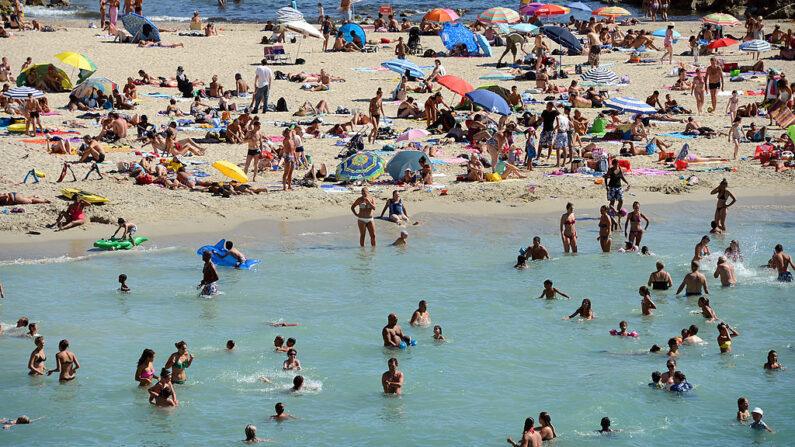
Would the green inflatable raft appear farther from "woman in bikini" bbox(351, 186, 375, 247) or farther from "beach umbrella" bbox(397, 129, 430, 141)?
"beach umbrella" bbox(397, 129, 430, 141)

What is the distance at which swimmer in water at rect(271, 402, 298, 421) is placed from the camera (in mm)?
12992

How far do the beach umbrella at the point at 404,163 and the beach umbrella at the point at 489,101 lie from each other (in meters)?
3.01

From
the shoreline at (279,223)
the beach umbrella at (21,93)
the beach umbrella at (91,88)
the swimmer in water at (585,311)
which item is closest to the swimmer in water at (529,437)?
the swimmer in water at (585,311)

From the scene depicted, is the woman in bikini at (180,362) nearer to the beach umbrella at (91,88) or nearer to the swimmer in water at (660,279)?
the swimmer in water at (660,279)

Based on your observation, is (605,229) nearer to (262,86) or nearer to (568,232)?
(568,232)

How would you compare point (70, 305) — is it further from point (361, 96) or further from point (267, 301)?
point (361, 96)

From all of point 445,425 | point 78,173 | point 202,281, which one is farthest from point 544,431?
point 78,173

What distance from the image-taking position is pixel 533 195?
23.7 metres

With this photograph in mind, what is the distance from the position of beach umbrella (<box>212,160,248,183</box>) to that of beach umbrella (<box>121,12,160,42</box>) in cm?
1653

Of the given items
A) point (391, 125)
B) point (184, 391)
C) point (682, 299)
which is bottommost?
point (184, 391)

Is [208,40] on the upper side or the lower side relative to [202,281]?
upper

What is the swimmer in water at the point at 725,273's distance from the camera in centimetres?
1838

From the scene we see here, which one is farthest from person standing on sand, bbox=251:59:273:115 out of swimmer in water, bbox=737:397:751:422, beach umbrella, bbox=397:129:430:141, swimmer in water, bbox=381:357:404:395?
swimmer in water, bbox=737:397:751:422

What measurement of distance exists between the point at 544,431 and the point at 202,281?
7471mm
